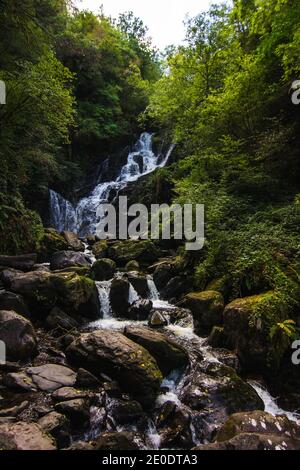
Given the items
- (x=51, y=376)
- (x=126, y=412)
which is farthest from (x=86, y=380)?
(x=126, y=412)

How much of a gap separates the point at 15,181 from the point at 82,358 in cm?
726

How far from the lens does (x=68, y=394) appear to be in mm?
4379

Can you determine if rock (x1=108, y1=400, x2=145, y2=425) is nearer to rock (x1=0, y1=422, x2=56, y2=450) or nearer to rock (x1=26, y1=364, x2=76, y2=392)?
rock (x1=26, y1=364, x2=76, y2=392)

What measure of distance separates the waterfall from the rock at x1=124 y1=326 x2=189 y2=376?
1173cm

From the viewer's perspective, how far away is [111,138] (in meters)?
23.1

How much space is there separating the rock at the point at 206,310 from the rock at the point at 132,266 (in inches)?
149

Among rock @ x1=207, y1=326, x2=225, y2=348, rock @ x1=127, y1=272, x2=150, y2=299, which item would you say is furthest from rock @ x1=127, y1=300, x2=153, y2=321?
rock @ x1=207, y1=326, x2=225, y2=348

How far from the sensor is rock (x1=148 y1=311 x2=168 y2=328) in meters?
7.39

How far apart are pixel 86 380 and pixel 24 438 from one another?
4.81ft

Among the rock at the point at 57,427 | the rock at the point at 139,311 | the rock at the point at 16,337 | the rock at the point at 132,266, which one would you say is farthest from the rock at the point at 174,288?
the rock at the point at 57,427

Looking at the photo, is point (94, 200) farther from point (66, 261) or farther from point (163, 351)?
point (163, 351)

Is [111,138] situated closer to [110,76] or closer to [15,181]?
[110,76]

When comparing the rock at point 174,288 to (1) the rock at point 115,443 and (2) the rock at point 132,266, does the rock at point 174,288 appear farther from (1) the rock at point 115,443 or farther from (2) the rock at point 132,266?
(1) the rock at point 115,443
